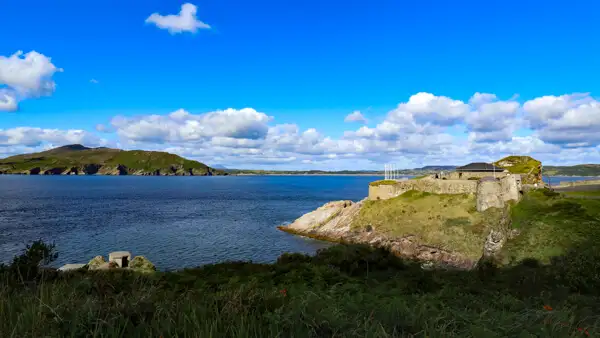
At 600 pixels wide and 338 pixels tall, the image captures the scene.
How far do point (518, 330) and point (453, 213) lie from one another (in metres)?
52.0

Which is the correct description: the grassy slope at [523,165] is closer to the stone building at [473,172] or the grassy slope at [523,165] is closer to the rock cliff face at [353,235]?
the stone building at [473,172]

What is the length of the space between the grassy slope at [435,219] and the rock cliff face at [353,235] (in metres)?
1.17

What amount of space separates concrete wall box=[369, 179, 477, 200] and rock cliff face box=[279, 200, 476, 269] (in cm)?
487

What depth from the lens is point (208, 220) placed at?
75625 mm

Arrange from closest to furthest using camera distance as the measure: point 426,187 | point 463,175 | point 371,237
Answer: point 371,237 → point 426,187 → point 463,175

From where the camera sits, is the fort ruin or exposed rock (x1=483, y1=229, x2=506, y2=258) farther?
the fort ruin

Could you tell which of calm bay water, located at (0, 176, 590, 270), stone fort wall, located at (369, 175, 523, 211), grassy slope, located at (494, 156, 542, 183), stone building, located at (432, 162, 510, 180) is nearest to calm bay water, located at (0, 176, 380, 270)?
calm bay water, located at (0, 176, 590, 270)

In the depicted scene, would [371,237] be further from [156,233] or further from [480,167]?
[480,167]

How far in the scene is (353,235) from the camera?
191ft

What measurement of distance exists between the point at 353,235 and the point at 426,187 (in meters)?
17.2

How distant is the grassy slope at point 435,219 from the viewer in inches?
1834

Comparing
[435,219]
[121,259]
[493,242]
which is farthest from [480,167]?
[121,259]

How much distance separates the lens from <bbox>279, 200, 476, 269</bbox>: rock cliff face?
151 feet

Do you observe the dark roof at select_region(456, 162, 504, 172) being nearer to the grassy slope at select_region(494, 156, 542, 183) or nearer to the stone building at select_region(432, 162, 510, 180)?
the stone building at select_region(432, 162, 510, 180)
